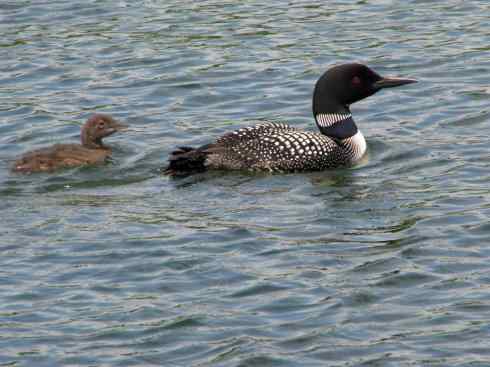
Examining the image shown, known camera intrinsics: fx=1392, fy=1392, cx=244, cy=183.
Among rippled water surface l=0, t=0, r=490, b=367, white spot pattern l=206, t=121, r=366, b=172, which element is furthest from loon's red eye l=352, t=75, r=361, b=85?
white spot pattern l=206, t=121, r=366, b=172

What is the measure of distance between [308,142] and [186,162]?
1134mm

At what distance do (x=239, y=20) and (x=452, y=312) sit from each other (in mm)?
9444

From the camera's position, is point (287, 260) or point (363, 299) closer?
point (363, 299)

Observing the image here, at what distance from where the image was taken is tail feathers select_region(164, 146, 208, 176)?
1202 cm

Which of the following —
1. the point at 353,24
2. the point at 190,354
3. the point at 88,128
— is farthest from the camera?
the point at 353,24

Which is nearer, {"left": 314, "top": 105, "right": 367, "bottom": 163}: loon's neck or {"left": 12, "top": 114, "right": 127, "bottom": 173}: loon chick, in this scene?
{"left": 12, "top": 114, "right": 127, "bottom": 173}: loon chick

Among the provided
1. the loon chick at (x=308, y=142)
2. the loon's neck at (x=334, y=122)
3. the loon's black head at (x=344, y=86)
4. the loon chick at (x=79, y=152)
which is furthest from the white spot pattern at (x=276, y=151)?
the loon chick at (x=79, y=152)

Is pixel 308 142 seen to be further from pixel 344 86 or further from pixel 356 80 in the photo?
pixel 356 80

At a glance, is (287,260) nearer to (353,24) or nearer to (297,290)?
(297,290)

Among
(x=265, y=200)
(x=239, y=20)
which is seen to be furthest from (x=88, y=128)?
(x=239, y=20)

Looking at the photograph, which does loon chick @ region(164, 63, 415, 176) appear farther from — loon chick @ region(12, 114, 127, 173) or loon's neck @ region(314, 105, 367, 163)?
loon chick @ region(12, 114, 127, 173)

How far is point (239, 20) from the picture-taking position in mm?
17469

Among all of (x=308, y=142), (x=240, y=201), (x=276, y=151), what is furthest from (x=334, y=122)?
(x=240, y=201)

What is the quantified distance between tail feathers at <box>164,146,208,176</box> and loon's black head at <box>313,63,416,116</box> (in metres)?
1.38
